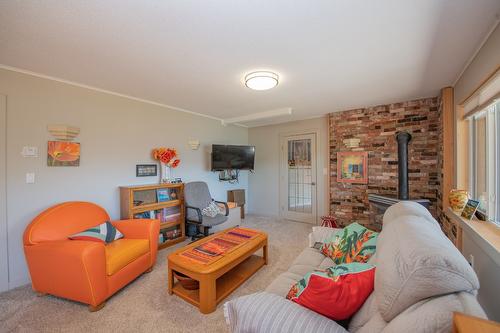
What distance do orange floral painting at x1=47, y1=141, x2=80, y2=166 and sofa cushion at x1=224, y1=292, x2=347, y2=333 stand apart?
2.68m

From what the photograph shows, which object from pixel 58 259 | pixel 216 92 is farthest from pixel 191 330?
pixel 216 92

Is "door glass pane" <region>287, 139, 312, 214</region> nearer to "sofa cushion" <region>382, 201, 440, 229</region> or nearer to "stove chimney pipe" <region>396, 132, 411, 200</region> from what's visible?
"stove chimney pipe" <region>396, 132, 411, 200</region>

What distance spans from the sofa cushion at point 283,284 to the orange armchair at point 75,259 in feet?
4.90

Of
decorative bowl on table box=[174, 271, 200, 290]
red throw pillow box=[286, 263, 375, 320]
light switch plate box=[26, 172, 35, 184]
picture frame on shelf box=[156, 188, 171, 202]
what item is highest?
light switch plate box=[26, 172, 35, 184]

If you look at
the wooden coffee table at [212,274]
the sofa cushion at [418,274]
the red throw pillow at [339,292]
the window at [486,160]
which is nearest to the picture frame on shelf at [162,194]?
the wooden coffee table at [212,274]

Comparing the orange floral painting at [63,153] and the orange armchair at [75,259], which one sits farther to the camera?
the orange floral painting at [63,153]

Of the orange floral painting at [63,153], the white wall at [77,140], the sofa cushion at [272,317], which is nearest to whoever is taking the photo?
the sofa cushion at [272,317]

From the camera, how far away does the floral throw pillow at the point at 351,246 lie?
5.05 ft

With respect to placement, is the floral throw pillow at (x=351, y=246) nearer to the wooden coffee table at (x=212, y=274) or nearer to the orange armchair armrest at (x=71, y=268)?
the wooden coffee table at (x=212, y=274)

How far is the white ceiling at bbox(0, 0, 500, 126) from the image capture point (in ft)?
4.58

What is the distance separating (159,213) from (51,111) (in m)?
1.88

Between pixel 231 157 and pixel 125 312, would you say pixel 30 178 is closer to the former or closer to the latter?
pixel 125 312

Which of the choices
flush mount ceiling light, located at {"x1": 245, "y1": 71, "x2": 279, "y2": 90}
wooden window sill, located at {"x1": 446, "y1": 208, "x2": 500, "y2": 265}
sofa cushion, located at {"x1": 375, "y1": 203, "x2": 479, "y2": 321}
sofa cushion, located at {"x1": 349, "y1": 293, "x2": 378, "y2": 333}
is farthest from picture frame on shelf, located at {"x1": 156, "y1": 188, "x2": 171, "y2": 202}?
wooden window sill, located at {"x1": 446, "y1": 208, "x2": 500, "y2": 265}

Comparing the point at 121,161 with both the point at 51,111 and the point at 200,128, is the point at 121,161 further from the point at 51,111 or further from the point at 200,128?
the point at 200,128
